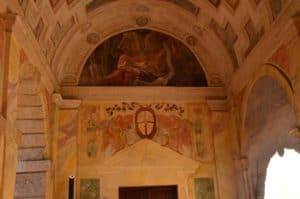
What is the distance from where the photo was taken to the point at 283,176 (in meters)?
9.36

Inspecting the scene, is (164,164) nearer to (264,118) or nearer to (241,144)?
(241,144)

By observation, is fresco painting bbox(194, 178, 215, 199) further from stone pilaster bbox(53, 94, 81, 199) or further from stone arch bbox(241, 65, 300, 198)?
stone pilaster bbox(53, 94, 81, 199)

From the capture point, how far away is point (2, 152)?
6.79 m

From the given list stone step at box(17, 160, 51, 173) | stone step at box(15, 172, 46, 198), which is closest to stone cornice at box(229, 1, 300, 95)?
stone step at box(17, 160, 51, 173)

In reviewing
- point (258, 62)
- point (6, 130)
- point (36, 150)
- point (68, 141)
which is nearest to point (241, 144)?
point (258, 62)

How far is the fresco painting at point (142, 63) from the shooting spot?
12.1 metres

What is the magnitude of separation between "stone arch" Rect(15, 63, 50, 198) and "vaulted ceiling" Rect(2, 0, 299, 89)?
1.13 m

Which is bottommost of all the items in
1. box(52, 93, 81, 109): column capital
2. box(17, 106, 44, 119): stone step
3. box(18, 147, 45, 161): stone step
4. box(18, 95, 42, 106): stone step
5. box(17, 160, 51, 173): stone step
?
box(17, 160, 51, 173): stone step

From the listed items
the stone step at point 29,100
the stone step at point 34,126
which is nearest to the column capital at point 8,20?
the stone step at point 29,100

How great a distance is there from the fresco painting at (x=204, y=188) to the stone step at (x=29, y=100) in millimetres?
4519

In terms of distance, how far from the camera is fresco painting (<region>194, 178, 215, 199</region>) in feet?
36.6

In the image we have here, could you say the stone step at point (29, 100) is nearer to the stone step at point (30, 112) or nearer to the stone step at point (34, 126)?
the stone step at point (30, 112)

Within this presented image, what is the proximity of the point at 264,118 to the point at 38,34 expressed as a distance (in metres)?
5.46

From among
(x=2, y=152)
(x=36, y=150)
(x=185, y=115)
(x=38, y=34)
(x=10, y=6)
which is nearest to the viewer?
(x=2, y=152)
